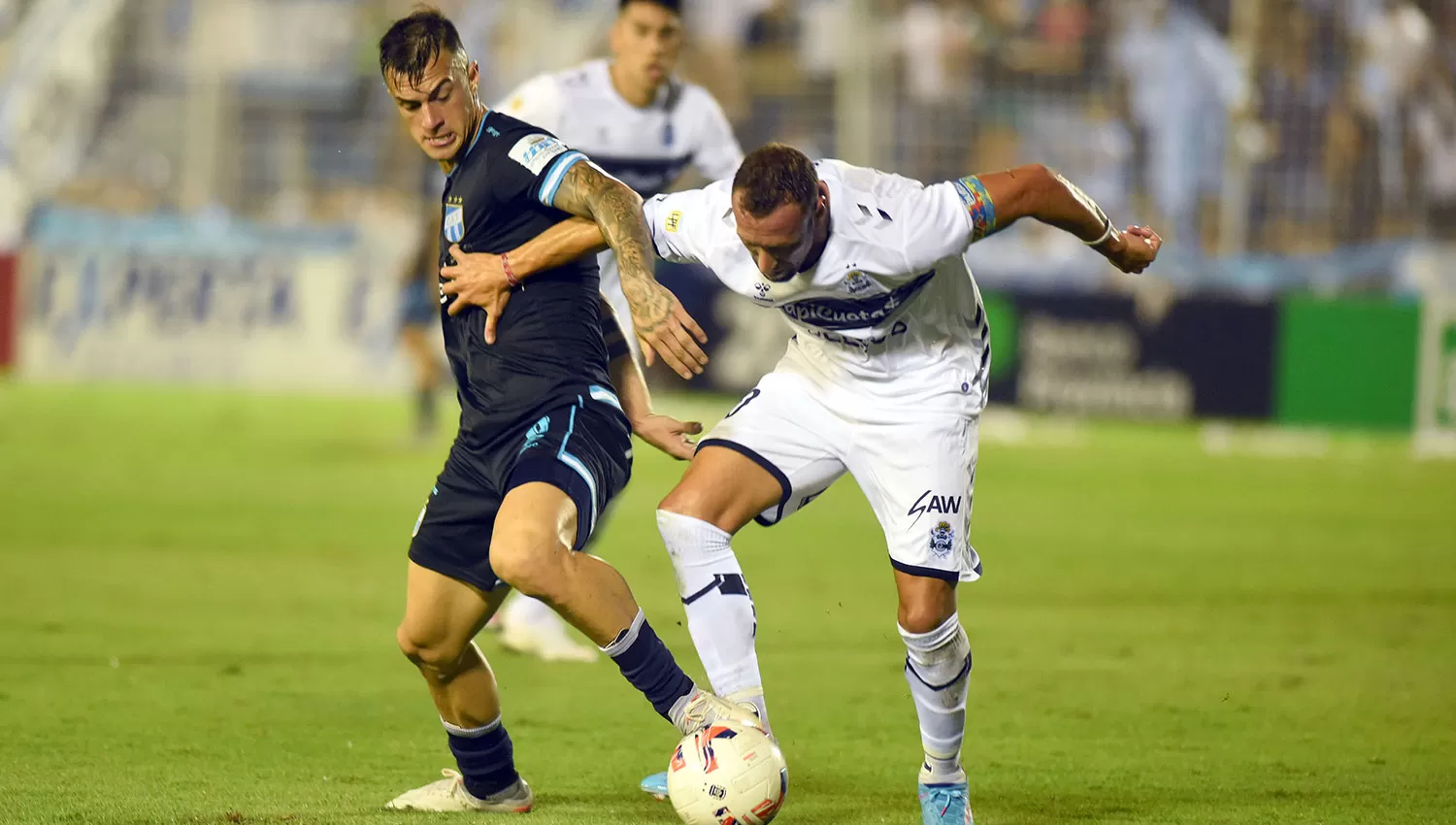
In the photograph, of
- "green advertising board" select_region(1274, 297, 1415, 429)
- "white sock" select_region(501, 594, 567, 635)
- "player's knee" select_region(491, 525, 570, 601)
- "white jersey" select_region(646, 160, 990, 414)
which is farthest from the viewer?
"green advertising board" select_region(1274, 297, 1415, 429)

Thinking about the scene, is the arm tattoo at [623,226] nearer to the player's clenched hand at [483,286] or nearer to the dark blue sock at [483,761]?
the player's clenched hand at [483,286]

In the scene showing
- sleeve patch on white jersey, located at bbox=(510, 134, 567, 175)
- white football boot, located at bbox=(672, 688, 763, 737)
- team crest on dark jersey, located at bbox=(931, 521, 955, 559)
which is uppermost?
sleeve patch on white jersey, located at bbox=(510, 134, 567, 175)

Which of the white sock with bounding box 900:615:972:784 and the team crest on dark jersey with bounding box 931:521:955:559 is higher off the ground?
the team crest on dark jersey with bounding box 931:521:955:559

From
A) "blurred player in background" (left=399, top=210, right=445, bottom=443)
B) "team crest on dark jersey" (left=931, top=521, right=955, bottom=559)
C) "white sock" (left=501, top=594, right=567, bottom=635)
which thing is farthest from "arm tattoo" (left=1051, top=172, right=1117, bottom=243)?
"blurred player in background" (left=399, top=210, right=445, bottom=443)

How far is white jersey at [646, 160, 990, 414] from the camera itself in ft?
15.2

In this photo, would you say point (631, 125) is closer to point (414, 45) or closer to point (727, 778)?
point (414, 45)

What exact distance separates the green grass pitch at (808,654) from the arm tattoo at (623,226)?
4.32 ft

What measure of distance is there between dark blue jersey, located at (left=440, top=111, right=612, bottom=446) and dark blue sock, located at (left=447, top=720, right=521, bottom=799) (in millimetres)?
769

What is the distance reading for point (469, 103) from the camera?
4.77m

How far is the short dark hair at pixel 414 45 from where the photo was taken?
459cm

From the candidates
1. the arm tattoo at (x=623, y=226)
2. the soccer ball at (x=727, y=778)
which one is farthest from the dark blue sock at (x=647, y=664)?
the arm tattoo at (x=623, y=226)

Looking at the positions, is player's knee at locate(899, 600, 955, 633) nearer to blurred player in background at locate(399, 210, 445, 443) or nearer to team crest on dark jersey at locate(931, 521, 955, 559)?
team crest on dark jersey at locate(931, 521, 955, 559)

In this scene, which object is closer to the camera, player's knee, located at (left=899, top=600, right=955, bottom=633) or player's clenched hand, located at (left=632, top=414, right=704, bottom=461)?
player's knee, located at (left=899, top=600, right=955, bottom=633)

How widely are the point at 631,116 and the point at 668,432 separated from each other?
307 centimetres
